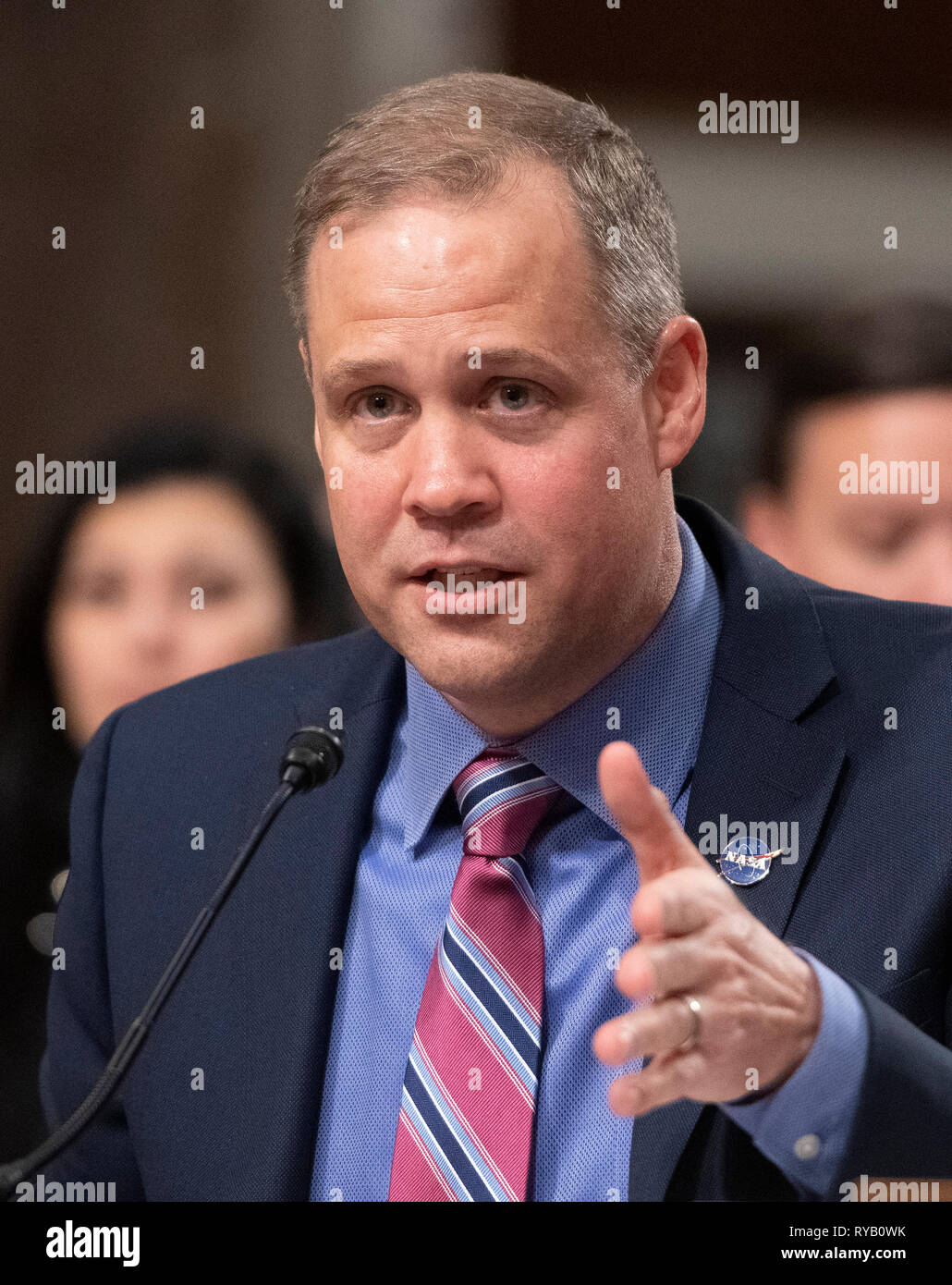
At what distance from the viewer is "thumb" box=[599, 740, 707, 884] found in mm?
1118

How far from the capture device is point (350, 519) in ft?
5.25

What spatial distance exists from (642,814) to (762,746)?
0.48 meters

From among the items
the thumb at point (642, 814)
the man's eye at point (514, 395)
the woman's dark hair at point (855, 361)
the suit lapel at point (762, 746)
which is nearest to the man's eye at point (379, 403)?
the man's eye at point (514, 395)

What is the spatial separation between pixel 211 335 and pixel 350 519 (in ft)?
2.63

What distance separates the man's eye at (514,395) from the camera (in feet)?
5.05

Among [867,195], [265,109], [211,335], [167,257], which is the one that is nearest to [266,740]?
[211,335]

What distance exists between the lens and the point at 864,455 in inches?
87.9

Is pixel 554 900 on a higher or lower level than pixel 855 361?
lower

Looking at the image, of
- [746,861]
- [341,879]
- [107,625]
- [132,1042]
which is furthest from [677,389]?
[107,625]

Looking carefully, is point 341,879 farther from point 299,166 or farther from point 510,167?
point 299,166

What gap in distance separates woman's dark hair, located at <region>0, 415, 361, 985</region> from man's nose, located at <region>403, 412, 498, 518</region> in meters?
0.96

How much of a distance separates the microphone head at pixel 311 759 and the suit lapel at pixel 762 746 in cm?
42

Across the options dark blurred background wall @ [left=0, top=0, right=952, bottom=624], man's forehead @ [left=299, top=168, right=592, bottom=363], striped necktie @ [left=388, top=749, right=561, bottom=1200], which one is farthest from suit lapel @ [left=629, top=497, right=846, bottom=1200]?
dark blurred background wall @ [left=0, top=0, right=952, bottom=624]

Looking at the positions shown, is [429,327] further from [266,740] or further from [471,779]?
[266,740]
